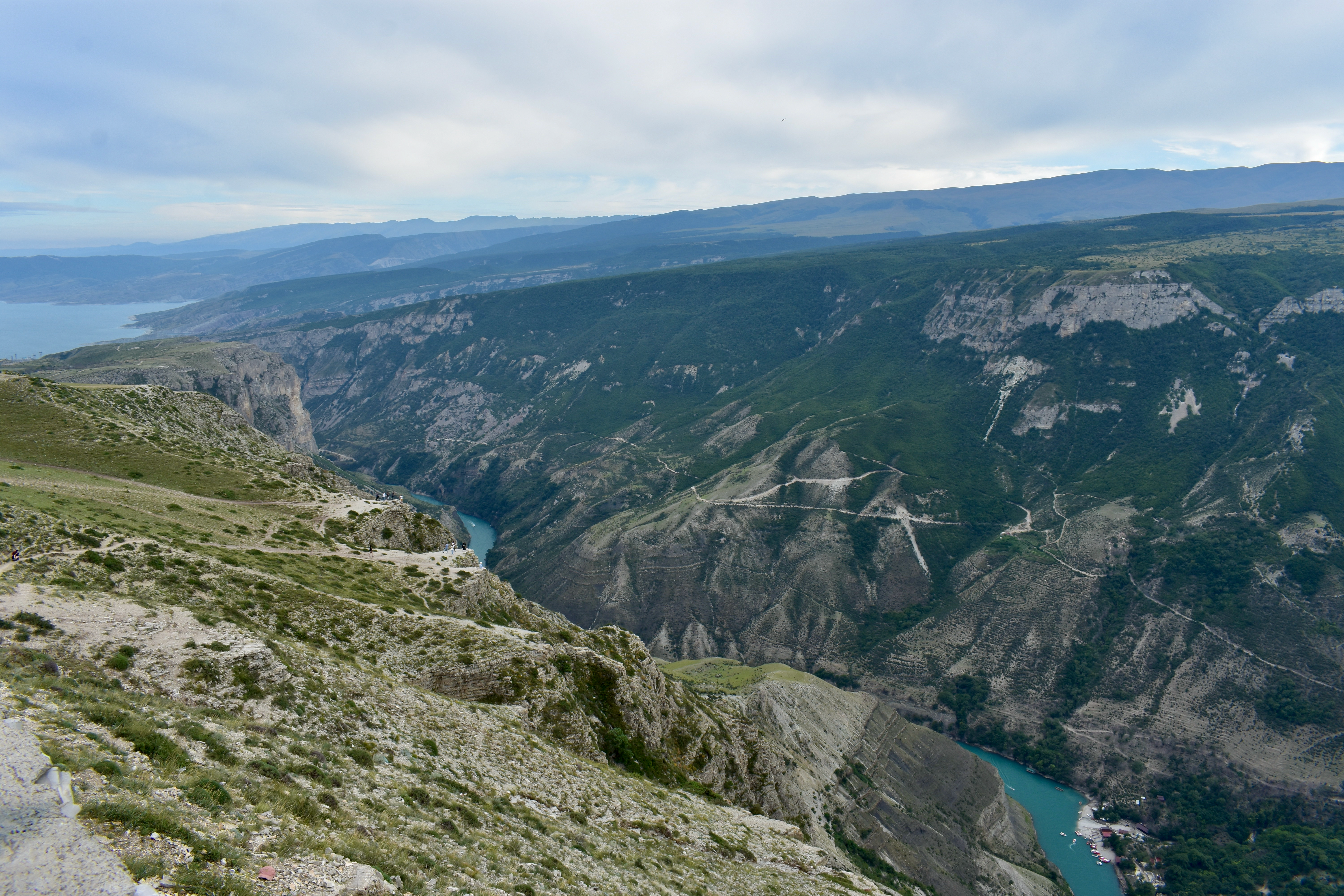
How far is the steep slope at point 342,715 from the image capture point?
19.4m

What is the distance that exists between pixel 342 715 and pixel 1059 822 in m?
123

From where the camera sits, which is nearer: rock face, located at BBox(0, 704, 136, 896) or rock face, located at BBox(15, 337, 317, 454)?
rock face, located at BBox(0, 704, 136, 896)

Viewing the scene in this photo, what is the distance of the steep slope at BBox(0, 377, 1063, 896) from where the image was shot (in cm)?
1936

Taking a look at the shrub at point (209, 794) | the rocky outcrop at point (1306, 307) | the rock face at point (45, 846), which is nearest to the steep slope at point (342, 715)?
the shrub at point (209, 794)

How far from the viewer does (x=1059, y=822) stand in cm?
10819

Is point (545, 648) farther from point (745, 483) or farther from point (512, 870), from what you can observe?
point (745, 483)

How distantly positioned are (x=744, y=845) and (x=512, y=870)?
23.1 m

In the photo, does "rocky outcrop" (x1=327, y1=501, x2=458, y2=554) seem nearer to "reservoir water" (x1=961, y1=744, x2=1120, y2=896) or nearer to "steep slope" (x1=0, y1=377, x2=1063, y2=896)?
"steep slope" (x1=0, y1=377, x2=1063, y2=896)

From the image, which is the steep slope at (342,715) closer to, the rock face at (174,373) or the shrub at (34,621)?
the shrub at (34,621)

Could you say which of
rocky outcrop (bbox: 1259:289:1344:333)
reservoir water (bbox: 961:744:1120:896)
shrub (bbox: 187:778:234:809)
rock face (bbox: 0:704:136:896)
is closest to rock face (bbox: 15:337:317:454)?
shrub (bbox: 187:778:234:809)

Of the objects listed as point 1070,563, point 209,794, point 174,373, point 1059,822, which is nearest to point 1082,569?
point 1070,563

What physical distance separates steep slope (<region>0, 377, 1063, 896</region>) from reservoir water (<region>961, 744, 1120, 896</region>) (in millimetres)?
37892

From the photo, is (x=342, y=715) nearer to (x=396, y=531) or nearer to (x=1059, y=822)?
(x=396, y=531)

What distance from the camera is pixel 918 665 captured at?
137 m
